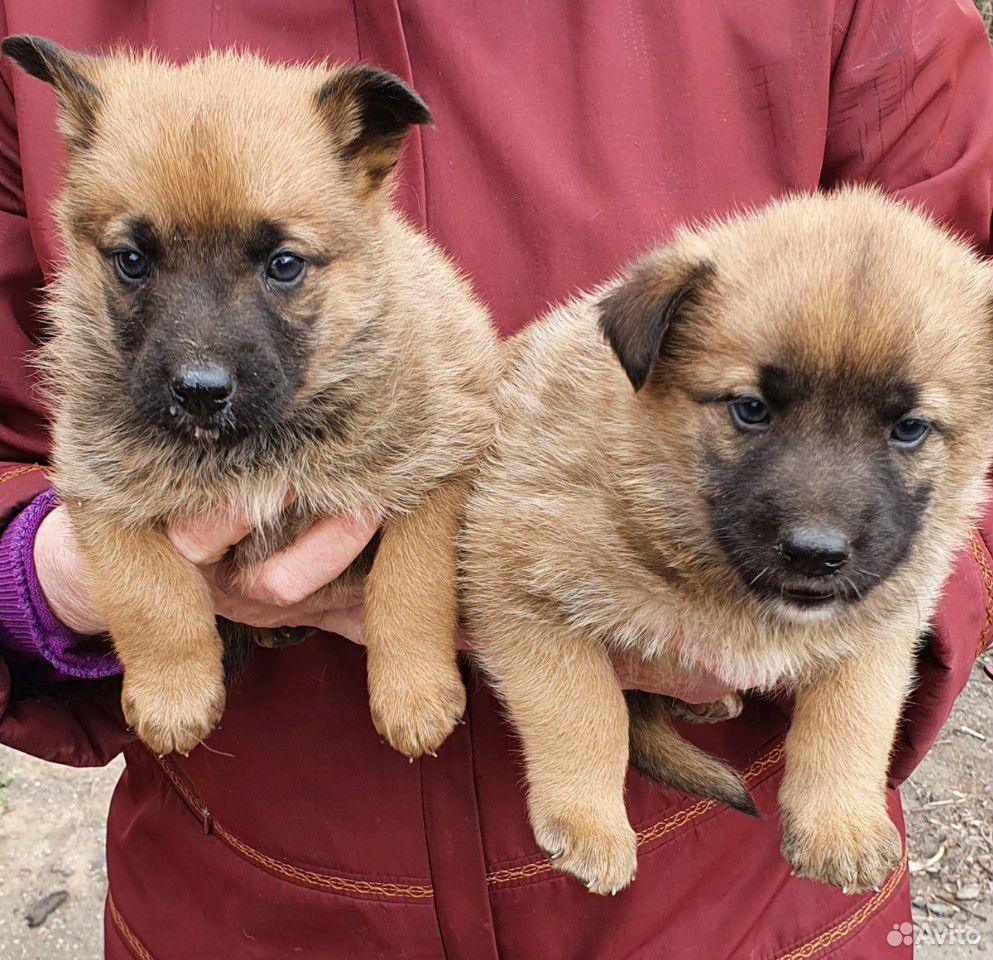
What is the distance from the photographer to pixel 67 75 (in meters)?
2.25

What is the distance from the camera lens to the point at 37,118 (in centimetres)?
239

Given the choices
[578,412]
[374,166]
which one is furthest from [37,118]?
[578,412]

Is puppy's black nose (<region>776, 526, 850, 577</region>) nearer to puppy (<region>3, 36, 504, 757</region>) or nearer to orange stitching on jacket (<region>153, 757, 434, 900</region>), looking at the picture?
puppy (<region>3, 36, 504, 757</region>)

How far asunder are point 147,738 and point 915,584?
1772 millimetres

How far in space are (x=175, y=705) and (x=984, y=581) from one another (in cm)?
189

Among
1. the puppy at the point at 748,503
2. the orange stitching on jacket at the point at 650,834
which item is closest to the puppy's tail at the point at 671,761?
the puppy at the point at 748,503

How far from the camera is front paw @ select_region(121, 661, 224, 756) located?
7.47ft

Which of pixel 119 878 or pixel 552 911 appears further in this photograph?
pixel 119 878

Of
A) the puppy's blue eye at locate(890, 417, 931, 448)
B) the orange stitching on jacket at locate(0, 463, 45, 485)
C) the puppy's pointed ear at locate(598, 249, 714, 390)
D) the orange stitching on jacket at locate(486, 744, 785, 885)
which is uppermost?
the puppy's pointed ear at locate(598, 249, 714, 390)

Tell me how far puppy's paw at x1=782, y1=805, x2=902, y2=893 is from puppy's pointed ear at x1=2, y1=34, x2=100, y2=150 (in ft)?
7.51

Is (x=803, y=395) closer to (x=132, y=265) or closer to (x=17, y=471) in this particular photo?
(x=132, y=265)

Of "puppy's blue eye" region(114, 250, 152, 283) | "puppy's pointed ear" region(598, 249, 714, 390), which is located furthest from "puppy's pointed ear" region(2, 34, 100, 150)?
"puppy's pointed ear" region(598, 249, 714, 390)

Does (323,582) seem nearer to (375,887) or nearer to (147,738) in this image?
(147,738)

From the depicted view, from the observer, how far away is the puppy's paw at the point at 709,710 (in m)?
2.45
